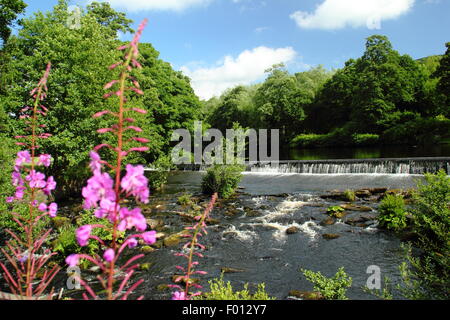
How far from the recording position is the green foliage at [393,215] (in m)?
11.2

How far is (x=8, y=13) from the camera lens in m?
18.2

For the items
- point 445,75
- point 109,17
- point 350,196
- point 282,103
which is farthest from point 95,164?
point 282,103

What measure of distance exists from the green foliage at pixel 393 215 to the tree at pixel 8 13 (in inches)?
857

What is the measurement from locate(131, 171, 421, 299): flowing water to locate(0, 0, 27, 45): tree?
53.9ft

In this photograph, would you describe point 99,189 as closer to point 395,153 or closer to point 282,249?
point 282,249

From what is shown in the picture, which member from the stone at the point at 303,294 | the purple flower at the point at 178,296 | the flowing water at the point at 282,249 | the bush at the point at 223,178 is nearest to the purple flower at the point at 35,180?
the purple flower at the point at 178,296

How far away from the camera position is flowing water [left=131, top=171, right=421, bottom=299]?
8.24 meters

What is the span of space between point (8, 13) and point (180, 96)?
18.8 m

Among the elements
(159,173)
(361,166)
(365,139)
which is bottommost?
(159,173)

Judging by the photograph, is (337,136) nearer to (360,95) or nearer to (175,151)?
(360,95)

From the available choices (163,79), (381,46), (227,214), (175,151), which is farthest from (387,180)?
(381,46)

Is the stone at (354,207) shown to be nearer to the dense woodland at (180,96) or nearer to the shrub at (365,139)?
the dense woodland at (180,96)
